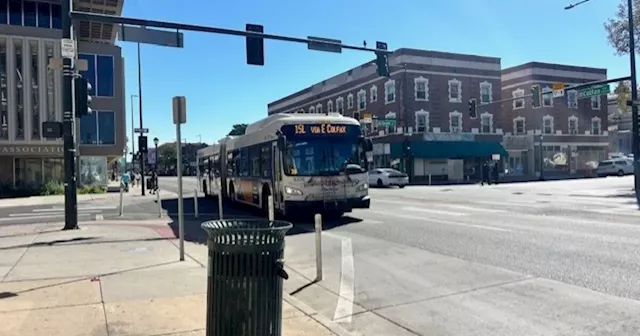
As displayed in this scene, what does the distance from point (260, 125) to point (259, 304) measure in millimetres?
15228

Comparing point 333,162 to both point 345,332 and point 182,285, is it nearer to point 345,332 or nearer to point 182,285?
point 182,285

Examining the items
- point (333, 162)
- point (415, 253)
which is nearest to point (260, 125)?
point (333, 162)

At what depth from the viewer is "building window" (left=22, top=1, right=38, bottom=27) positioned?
3884 cm

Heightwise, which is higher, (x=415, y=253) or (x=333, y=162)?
(x=333, y=162)

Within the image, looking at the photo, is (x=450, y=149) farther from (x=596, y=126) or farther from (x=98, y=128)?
(x=98, y=128)

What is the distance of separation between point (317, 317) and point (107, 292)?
283 centimetres

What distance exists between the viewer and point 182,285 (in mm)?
7262

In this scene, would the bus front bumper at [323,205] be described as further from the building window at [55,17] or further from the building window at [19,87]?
the building window at [55,17]

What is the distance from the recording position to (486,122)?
54.5 meters

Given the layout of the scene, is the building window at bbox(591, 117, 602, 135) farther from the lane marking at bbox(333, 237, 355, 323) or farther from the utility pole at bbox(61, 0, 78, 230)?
the utility pole at bbox(61, 0, 78, 230)

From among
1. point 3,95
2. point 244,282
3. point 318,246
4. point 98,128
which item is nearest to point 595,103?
point 98,128

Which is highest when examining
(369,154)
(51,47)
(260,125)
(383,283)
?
(51,47)

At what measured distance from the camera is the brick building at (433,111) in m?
50.0

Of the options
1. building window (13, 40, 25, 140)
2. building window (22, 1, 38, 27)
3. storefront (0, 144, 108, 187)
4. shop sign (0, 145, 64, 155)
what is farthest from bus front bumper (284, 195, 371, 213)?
building window (22, 1, 38, 27)
